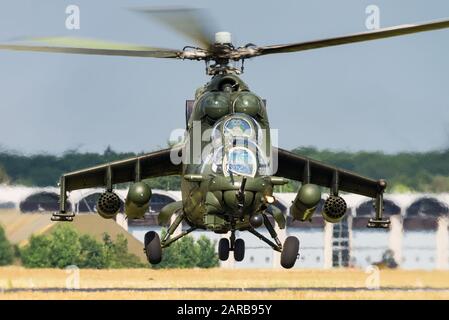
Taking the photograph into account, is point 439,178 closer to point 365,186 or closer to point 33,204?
point 365,186

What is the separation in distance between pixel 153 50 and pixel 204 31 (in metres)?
0.99

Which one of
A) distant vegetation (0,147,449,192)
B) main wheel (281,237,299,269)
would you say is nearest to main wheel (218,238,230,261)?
main wheel (281,237,299,269)

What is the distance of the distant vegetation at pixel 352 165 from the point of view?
29703 millimetres

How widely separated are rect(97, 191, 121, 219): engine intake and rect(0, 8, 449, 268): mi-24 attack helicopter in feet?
0.08

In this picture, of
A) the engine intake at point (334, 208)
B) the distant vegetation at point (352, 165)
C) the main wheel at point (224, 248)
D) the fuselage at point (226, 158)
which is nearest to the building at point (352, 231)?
the distant vegetation at point (352, 165)

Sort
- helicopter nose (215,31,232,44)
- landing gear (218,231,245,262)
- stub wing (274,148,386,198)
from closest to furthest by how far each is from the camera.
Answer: helicopter nose (215,31,232,44) → landing gear (218,231,245,262) → stub wing (274,148,386,198)

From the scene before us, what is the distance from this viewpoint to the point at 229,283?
28281mm

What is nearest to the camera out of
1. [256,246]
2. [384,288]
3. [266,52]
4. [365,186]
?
[266,52]

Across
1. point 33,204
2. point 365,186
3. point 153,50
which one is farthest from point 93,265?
point 153,50

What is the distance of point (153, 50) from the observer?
21.5 metres

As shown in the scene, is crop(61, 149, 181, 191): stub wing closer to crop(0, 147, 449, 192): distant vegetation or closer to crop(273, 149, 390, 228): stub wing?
crop(273, 149, 390, 228): stub wing

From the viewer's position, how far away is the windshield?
20750 mm

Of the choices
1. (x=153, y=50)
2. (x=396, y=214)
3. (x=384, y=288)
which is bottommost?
(x=384, y=288)

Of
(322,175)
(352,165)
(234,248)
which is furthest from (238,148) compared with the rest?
(352,165)
